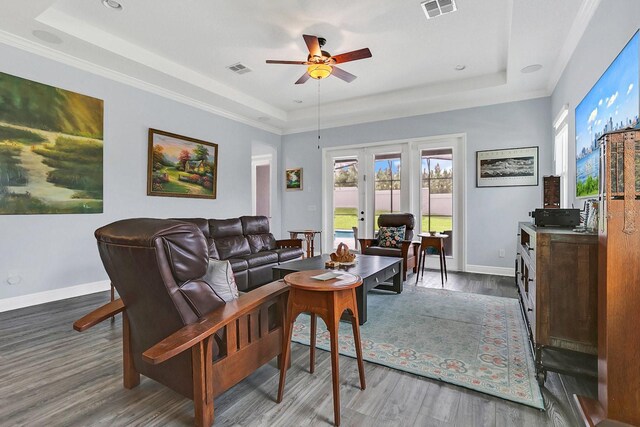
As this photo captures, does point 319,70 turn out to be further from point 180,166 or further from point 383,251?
point 180,166

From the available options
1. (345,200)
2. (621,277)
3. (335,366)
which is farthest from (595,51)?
(345,200)

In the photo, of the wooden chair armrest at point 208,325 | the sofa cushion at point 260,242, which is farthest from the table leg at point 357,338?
the sofa cushion at point 260,242

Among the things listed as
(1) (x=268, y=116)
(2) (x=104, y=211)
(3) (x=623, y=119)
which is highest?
(1) (x=268, y=116)

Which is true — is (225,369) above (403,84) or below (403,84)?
below

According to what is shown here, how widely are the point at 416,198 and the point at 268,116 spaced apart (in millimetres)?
3131

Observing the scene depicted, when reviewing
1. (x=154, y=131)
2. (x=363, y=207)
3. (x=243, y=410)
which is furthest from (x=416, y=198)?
(x=243, y=410)

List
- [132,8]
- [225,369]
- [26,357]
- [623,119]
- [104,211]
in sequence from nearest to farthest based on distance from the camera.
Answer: [225,369] < [623,119] < [26,357] < [132,8] < [104,211]

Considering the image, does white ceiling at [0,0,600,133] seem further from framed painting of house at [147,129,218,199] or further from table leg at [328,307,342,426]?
table leg at [328,307,342,426]

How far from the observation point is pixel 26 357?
7.35ft

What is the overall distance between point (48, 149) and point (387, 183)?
4881 mm

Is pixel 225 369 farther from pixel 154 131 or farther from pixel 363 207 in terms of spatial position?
pixel 363 207

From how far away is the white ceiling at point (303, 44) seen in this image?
9.80 ft

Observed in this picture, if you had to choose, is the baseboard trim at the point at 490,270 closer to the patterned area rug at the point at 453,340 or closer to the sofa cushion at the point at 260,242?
the patterned area rug at the point at 453,340

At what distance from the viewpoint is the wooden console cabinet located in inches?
70.6
